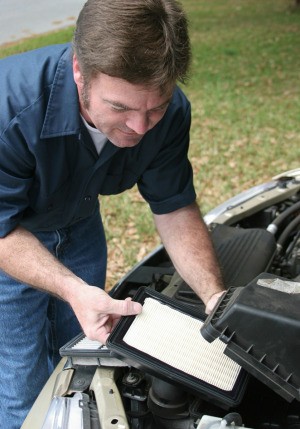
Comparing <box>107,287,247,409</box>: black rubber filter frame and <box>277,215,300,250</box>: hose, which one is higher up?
<box>107,287,247,409</box>: black rubber filter frame

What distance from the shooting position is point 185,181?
229 cm

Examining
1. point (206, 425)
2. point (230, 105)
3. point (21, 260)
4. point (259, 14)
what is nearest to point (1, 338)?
point (21, 260)

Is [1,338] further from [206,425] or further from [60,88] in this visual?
[206,425]

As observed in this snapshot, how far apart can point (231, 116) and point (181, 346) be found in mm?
5622

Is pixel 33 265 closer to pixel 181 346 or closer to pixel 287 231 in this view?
pixel 181 346

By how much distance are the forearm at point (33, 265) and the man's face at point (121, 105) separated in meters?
0.42

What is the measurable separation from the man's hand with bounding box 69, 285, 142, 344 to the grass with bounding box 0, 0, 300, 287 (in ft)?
2.94

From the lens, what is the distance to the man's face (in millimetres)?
1610

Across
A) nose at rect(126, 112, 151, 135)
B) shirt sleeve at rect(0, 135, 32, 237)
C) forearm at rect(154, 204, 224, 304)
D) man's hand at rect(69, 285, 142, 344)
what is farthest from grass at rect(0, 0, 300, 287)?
man's hand at rect(69, 285, 142, 344)

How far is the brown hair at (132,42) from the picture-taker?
156 centimetres

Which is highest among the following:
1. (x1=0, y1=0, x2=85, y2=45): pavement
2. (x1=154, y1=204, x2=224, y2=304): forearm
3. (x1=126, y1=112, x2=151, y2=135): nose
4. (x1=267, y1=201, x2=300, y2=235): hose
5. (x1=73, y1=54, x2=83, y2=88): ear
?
(x1=73, y1=54, x2=83, y2=88): ear

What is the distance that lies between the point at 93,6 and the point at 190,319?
0.90 m

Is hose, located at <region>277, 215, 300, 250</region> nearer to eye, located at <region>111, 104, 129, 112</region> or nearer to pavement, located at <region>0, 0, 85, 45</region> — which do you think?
eye, located at <region>111, 104, 129, 112</region>

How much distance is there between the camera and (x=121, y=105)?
1.64m
